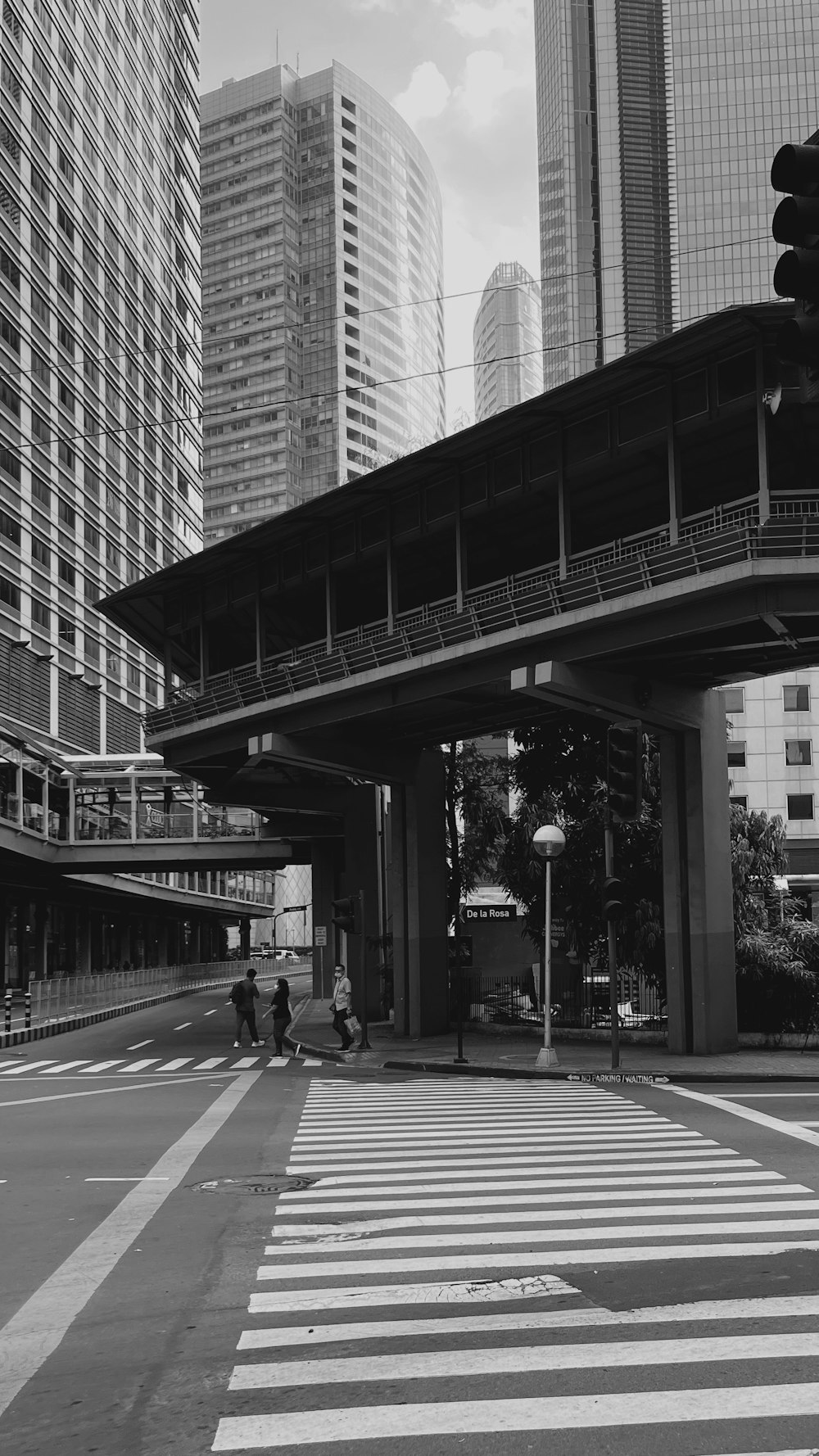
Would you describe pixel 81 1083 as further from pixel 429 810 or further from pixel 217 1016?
pixel 217 1016

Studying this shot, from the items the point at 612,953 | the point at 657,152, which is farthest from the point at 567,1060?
the point at 657,152

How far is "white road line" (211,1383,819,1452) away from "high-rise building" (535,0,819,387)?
133 metres

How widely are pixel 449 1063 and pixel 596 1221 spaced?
15.8 meters

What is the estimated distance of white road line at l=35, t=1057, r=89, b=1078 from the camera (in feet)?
83.4

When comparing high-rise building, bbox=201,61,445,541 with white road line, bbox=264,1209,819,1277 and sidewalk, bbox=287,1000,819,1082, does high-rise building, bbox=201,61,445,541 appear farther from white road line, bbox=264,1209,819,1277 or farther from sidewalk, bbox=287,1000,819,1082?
white road line, bbox=264,1209,819,1277

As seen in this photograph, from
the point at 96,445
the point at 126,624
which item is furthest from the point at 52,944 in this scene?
the point at 126,624

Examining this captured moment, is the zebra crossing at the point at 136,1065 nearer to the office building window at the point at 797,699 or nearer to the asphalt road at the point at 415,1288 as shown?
the asphalt road at the point at 415,1288

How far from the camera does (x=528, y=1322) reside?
23.1 ft

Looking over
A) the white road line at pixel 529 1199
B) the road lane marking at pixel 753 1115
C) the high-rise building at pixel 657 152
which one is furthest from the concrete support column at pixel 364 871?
the high-rise building at pixel 657 152

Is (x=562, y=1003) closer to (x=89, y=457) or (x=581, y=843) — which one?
(x=581, y=843)

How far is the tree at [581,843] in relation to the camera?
33.2m

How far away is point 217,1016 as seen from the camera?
50.0 m

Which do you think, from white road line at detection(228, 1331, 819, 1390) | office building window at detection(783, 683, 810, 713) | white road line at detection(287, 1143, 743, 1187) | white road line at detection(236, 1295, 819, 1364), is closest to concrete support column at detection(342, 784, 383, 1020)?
white road line at detection(287, 1143, 743, 1187)

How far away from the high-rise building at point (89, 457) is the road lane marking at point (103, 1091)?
28369mm
